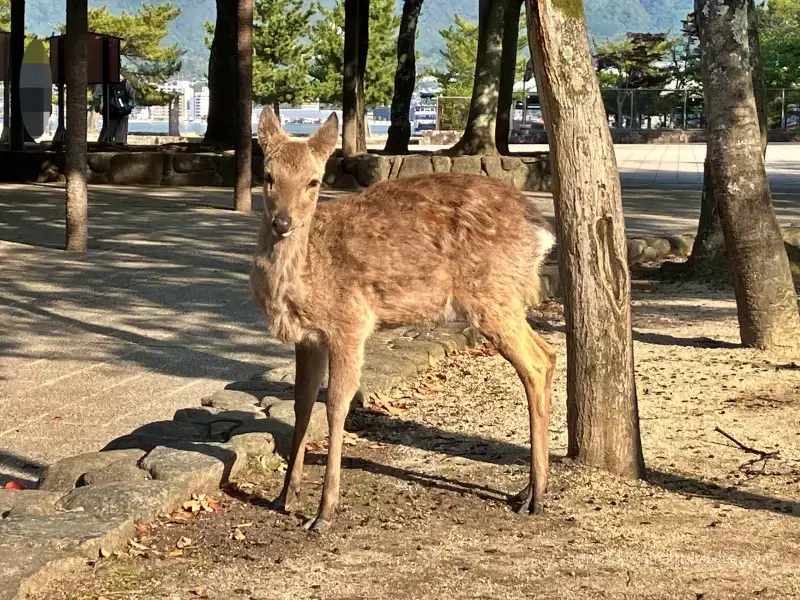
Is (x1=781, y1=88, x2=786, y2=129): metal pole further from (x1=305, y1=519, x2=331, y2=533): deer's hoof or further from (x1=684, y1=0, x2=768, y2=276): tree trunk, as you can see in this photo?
(x1=305, y1=519, x2=331, y2=533): deer's hoof

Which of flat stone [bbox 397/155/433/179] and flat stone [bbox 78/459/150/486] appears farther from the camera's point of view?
flat stone [bbox 397/155/433/179]

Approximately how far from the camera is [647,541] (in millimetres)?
4852

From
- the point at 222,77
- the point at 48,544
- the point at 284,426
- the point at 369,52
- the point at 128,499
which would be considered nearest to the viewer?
the point at 48,544

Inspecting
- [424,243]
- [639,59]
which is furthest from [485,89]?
[639,59]

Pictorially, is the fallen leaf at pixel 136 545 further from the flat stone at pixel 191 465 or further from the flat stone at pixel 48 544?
the flat stone at pixel 191 465

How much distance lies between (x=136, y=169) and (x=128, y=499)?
16287 mm

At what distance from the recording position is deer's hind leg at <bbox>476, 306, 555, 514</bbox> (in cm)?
531

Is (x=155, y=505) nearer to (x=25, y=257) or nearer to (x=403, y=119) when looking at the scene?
(x=25, y=257)

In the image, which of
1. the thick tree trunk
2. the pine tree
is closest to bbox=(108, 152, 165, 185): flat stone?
the thick tree trunk

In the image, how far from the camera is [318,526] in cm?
496

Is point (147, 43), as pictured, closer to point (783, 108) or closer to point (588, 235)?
point (783, 108)

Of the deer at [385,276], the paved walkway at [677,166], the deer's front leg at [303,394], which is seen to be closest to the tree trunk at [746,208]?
the deer at [385,276]

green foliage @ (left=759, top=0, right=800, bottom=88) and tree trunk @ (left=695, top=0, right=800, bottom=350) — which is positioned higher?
green foliage @ (left=759, top=0, right=800, bottom=88)

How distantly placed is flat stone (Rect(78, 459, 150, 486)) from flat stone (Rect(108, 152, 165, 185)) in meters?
15.7
